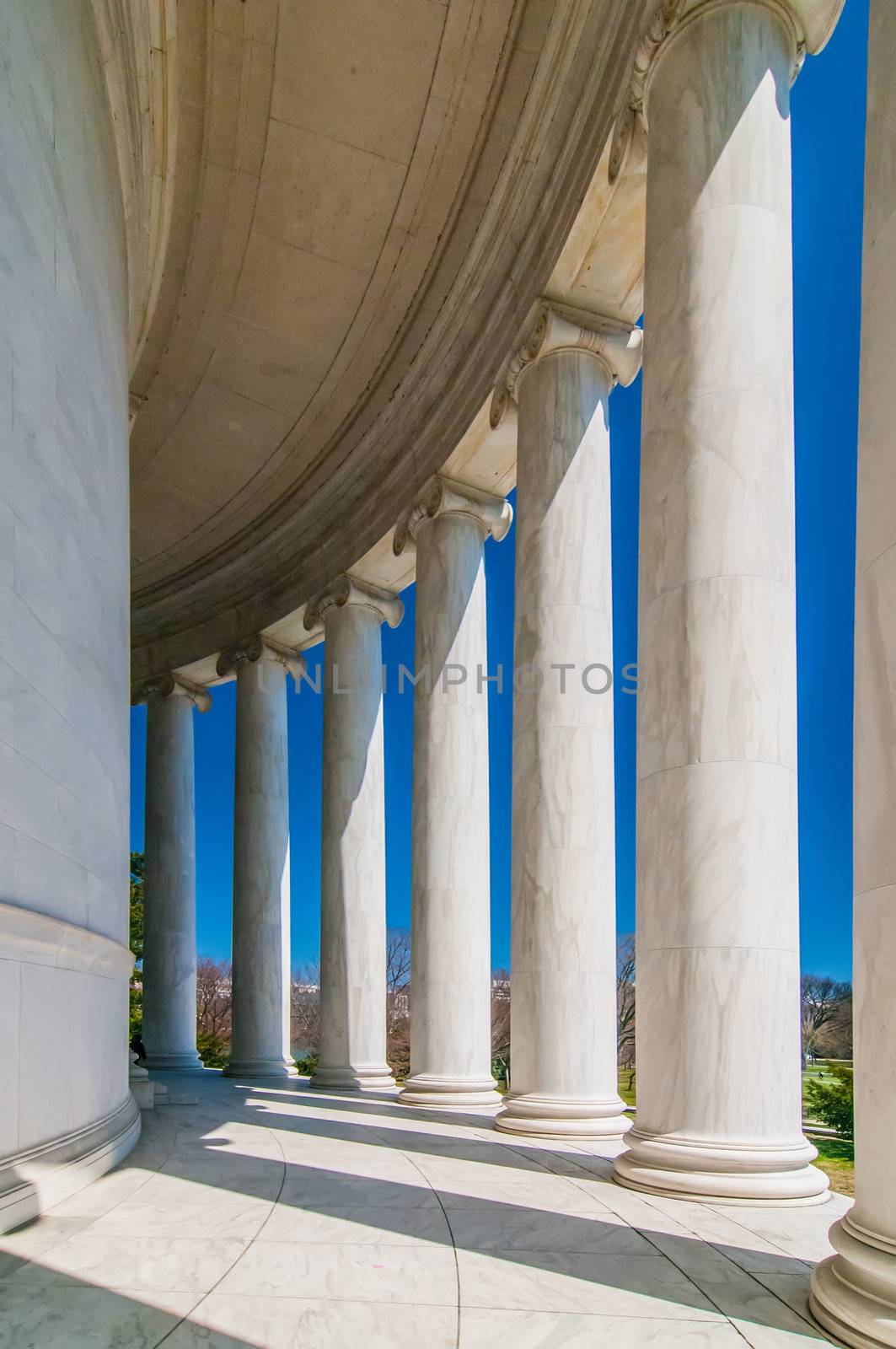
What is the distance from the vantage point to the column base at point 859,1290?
279 feet

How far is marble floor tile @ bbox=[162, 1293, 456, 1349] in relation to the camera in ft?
298

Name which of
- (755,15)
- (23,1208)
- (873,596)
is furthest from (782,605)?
(23,1208)

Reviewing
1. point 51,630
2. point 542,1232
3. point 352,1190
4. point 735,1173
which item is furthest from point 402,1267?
point 51,630

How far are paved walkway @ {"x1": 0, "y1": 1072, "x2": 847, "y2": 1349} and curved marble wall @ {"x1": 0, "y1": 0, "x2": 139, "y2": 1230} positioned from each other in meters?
15.4

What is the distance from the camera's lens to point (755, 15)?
174 metres

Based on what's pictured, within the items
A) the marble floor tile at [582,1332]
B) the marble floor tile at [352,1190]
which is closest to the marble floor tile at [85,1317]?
the marble floor tile at [582,1332]

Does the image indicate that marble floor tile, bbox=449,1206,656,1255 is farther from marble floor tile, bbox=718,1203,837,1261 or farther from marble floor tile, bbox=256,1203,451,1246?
marble floor tile, bbox=718,1203,837,1261

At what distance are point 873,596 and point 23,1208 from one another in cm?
11111

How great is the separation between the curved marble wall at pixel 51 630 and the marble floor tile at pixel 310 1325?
40.0 metres

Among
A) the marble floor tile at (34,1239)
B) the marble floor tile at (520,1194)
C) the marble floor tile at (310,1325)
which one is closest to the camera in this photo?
the marble floor tile at (310,1325)

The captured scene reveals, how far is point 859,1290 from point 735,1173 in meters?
56.1

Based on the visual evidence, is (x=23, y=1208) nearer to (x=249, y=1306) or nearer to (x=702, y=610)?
(x=249, y=1306)

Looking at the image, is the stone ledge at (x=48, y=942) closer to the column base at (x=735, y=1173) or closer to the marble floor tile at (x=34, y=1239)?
the marble floor tile at (x=34, y=1239)

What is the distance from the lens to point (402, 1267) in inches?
4444
